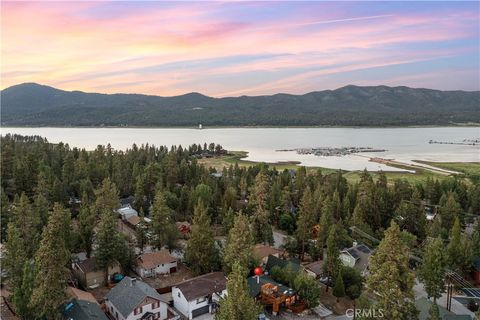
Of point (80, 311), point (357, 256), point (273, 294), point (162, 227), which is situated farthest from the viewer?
point (162, 227)

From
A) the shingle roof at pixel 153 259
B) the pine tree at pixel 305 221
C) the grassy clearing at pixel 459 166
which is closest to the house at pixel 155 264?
the shingle roof at pixel 153 259

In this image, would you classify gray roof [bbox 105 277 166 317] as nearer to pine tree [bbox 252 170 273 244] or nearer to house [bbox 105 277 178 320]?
house [bbox 105 277 178 320]

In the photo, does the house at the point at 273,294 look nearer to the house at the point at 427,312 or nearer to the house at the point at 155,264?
the house at the point at 427,312

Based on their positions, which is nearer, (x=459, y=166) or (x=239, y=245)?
(x=239, y=245)

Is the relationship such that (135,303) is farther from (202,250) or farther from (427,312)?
(427,312)

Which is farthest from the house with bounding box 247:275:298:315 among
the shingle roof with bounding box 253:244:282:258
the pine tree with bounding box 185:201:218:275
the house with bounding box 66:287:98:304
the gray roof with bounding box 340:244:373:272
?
the house with bounding box 66:287:98:304

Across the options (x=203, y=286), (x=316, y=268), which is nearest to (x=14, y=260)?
(x=203, y=286)
